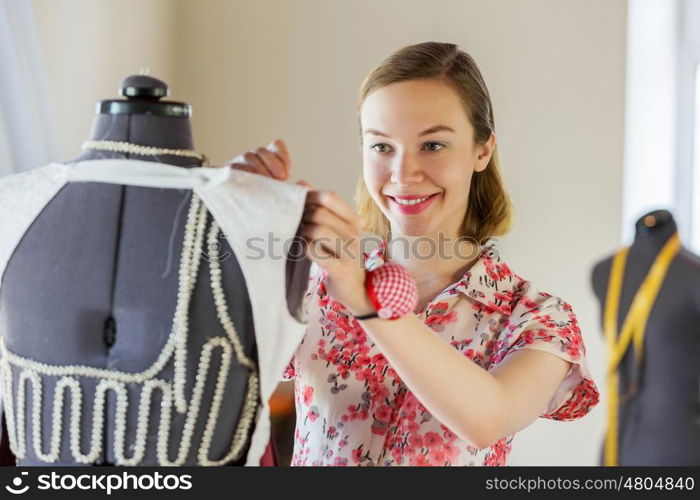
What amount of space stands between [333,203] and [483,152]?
1.82 feet

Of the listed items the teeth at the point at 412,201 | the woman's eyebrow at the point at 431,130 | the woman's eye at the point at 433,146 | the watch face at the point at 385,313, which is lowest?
the watch face at the point at 385,313

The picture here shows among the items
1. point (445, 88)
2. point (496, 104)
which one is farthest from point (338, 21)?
point (445, 88)

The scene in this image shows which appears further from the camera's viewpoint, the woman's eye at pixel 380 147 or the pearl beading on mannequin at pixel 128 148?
the woman's eye at pixel 380 147

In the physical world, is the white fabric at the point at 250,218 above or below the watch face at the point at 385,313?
above

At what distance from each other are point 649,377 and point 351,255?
31 cm

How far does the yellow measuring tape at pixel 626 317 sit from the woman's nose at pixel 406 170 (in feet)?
1.48

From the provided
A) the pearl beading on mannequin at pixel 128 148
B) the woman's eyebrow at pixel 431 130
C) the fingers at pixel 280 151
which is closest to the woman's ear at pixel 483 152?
the woman's eyebrow at pixel 431 130

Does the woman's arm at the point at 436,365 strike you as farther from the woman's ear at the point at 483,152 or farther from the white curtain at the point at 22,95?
the white curtain at the point at 22,95

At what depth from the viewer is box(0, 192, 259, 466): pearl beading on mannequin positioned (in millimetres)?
877

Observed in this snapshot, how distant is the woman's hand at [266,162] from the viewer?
98 centimetres

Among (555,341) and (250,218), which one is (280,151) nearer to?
(250,218)

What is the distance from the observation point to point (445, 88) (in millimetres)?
1304

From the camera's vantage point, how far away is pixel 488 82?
2.74m
